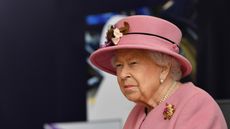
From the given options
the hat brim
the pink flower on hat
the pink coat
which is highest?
the pink flower on hat

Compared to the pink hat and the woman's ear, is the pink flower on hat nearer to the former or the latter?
the pink hat

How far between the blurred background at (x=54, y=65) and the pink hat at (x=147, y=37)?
136 centimetres

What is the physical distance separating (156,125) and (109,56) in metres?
0.29

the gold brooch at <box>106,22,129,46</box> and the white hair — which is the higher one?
the gold brooch at <box>106,22,129,46</box>

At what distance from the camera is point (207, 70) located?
2650 mm

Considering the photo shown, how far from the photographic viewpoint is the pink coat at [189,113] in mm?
1303

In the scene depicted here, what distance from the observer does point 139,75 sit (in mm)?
1404

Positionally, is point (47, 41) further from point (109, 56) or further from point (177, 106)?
point (177, 106)

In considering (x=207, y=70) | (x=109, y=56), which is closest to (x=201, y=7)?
(x=207, y=70)

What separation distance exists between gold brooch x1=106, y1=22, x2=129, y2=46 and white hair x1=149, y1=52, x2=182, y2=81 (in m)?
0.11

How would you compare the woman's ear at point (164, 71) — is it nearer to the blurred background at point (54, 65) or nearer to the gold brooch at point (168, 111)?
the gold brooch at point (168, 111)

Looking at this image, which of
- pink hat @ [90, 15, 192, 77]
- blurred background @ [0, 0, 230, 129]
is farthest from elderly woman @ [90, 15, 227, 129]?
blurred background @ [0, 0, 230, 129]

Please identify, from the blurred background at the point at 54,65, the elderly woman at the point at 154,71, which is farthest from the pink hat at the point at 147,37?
the blurred background at the point at 54,65

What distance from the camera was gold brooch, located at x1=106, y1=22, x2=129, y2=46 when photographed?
1444 millimetres
